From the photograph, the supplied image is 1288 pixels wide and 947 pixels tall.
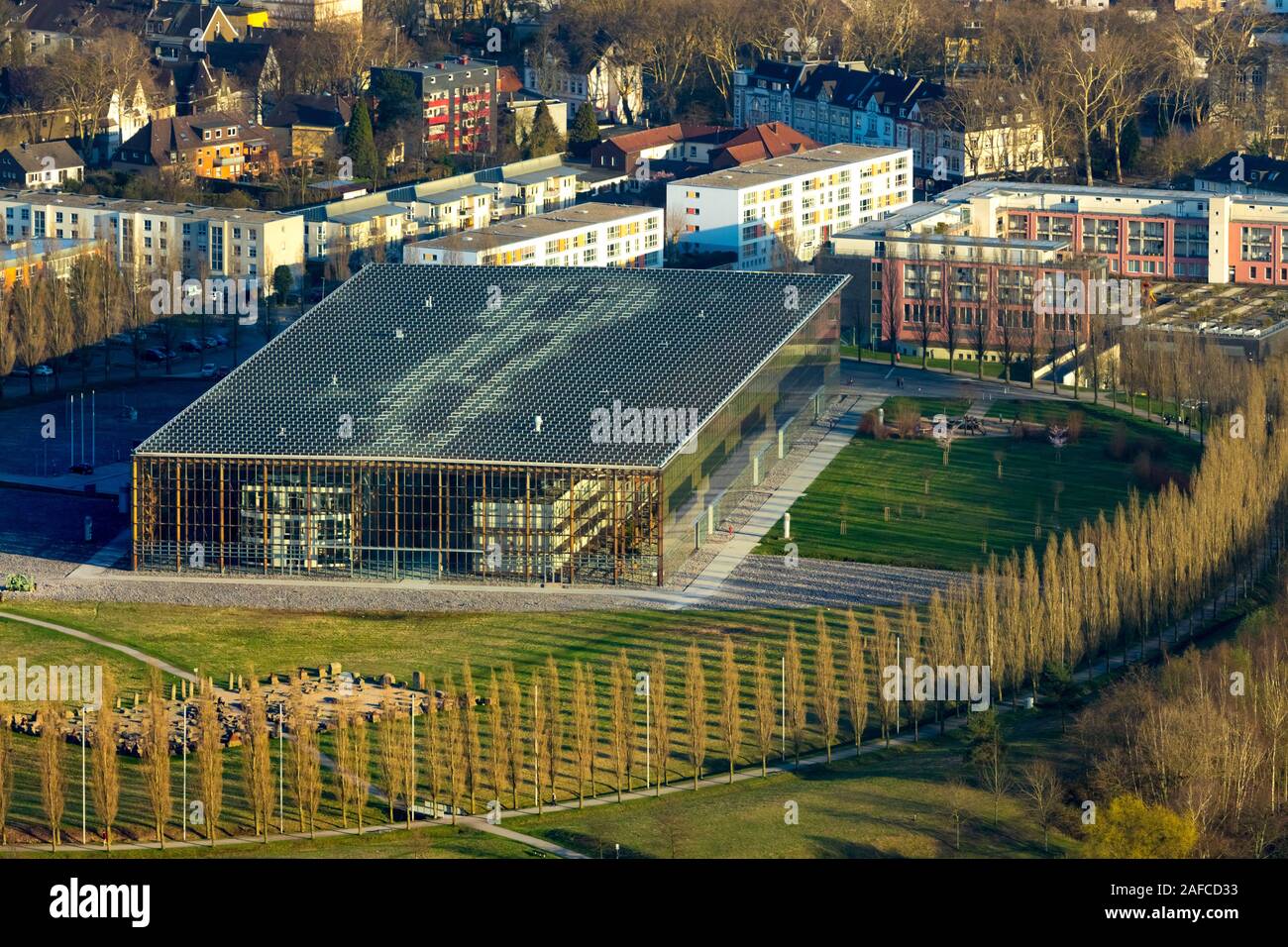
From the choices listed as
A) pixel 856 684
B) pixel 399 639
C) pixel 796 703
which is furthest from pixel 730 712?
pixel 399 639

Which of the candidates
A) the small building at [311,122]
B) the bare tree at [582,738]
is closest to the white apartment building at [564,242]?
the small building at [311,122]

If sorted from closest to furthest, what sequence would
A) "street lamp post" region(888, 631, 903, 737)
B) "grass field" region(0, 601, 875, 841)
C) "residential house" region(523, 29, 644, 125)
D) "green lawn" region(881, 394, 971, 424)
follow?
"street lamp post" region(888, 631, 903, 737) < "grass field" region(0, 601, 875, 841) < "green lawn" region(881, 394, 971, 424) < "residential house" region(523, 29, 644, 125)

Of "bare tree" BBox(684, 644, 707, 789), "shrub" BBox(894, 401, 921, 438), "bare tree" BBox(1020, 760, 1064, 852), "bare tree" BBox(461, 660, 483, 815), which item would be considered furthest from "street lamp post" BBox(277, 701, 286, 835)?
"shrub" BBox(894, 401, 921, 438)

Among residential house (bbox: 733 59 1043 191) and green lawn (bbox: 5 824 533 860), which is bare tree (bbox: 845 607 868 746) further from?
residential house (bbox: 733 59 1043 191)

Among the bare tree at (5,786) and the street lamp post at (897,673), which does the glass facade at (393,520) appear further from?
the bare tree at (5,786)

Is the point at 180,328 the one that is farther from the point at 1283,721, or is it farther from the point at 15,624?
the point at 1283,721

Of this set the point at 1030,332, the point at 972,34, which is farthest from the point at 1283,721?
the point at 972,34
